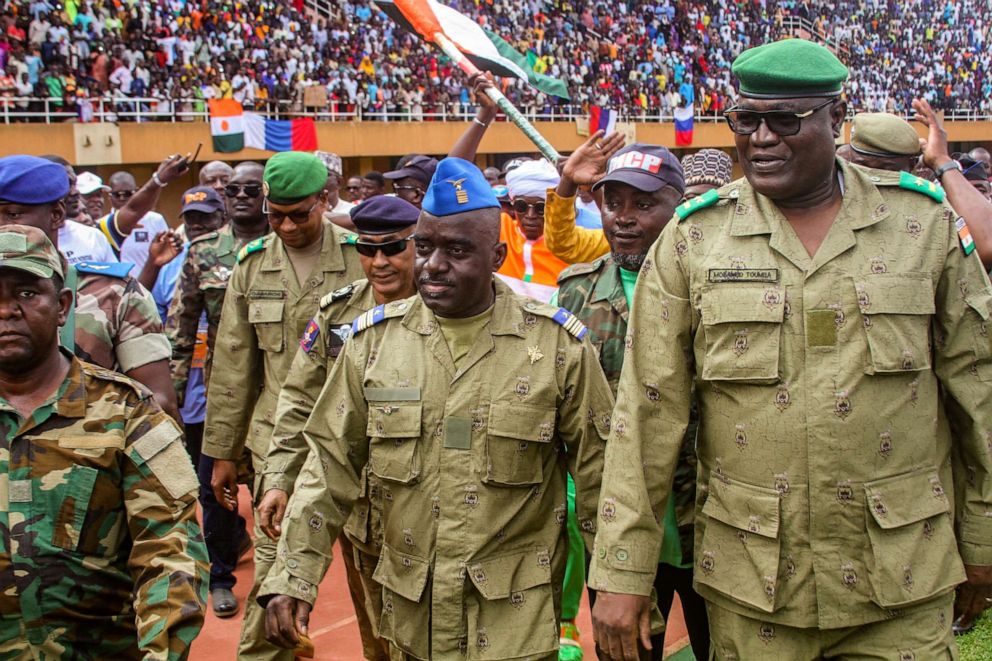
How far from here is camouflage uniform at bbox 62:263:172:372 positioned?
412cm

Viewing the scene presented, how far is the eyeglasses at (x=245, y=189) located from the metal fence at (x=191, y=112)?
13.3 m

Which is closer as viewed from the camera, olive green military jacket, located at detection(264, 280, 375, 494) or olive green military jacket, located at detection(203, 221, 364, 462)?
olive green military jacket, located at detection(264, 280, 375, 494)

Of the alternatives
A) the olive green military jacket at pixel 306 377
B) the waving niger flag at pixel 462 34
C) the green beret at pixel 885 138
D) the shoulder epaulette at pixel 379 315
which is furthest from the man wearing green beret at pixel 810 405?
the waving niger flag at pixel 462 34

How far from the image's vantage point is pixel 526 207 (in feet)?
22.7

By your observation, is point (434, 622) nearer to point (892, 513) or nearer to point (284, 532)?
point (284, 532)

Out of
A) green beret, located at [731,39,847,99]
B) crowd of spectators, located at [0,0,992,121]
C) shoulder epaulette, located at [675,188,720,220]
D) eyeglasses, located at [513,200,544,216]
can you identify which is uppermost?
crowd of spectators, located at [0,0,992,121]

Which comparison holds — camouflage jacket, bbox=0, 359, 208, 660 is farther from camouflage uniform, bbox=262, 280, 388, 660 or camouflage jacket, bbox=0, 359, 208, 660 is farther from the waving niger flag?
the waving niger flag

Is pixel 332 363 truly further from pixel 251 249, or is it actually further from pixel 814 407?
pixel 814 407

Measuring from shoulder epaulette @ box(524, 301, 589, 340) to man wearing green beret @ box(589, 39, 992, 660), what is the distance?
442 millimetres

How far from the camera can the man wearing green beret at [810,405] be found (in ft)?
9.34

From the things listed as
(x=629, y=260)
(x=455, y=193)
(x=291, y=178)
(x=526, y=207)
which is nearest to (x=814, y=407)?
(x=455, y=193)

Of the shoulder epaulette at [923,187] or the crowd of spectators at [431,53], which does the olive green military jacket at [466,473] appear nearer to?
the shoulder epaulette at [923,187]

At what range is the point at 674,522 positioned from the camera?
3789mm

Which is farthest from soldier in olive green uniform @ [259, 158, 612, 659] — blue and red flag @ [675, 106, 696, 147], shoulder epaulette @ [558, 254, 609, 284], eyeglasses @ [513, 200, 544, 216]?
blue and red flag @ [675, 106, 696, 147]
